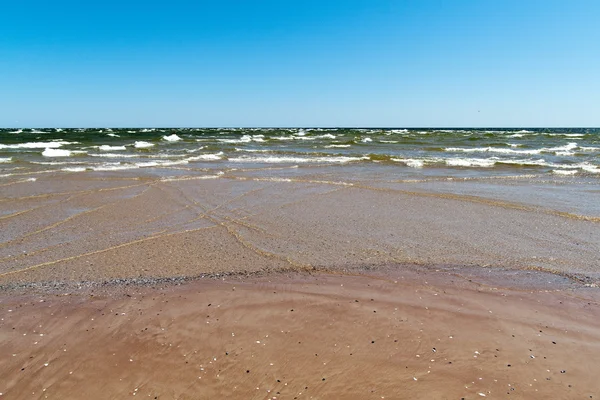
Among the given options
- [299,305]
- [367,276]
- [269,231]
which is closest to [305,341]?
[299,305]

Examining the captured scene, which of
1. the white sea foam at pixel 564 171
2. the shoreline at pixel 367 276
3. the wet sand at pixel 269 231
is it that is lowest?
the shoreline at pixel 367 276

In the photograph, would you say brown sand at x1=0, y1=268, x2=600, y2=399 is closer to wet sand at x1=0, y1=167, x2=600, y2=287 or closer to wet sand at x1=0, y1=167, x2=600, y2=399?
wet sand at x1=0, y1=167, x2=600, y2=399

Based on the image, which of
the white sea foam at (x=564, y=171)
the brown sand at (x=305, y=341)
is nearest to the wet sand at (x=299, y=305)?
the brown sand at (x=305, y=341)

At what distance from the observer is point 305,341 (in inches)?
164

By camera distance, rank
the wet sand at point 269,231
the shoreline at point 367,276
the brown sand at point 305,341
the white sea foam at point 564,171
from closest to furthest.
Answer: the brown sand at point 305,341, the shoreline at point 367,276, the wet sand at point 269,231, the white sea foam at point 564,171

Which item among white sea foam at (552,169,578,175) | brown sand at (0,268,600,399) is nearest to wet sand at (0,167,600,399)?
brown sand at (0,268,600,399)

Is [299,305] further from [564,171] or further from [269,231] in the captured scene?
[564,171]

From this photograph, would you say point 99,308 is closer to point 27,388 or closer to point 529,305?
point 27,388

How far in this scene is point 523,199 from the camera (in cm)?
1165

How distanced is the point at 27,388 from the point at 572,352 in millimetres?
5161

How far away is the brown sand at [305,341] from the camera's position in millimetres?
3529

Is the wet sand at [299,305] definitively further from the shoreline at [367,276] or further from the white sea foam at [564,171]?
the white sea foam at [564,171]

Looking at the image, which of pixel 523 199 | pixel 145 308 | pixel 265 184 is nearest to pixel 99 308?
pixel 145 308

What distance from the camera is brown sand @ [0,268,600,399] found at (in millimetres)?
3529
